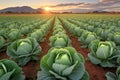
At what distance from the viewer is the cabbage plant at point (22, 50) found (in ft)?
15.5

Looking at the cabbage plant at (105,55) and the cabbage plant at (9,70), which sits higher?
the cabbage plant at (9,70)

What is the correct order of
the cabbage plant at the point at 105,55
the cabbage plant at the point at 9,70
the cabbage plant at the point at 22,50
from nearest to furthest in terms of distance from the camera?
the cabbage plant at the point at 9,70
the cabbage plant at the point at 105,55
the cabbage plant at the point at 22,50

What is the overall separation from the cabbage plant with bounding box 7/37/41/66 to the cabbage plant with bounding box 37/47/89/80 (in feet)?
4.52

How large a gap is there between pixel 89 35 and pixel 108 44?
2.17 metres

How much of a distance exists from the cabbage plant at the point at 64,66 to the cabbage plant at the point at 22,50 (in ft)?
4.52

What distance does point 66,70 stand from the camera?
126 inches

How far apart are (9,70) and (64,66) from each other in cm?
81

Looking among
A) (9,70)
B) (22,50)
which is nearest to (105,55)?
(22,50)

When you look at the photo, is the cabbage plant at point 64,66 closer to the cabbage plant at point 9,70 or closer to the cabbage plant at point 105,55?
the cabbage plant at point 9,70

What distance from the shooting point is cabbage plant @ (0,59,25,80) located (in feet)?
9.93

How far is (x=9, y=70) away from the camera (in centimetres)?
325

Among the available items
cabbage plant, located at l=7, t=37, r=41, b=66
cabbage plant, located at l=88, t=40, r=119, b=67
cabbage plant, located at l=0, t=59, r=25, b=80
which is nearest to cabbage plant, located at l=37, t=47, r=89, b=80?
cabbage plant, located at l=0, t=59, r=25, b=80

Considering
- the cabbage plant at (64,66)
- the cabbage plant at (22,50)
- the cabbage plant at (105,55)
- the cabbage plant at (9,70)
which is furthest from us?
the cabbage plant at (22,50)

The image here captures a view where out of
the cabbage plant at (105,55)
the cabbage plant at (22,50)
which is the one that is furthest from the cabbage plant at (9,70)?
the cabbage plant at (105,55)
